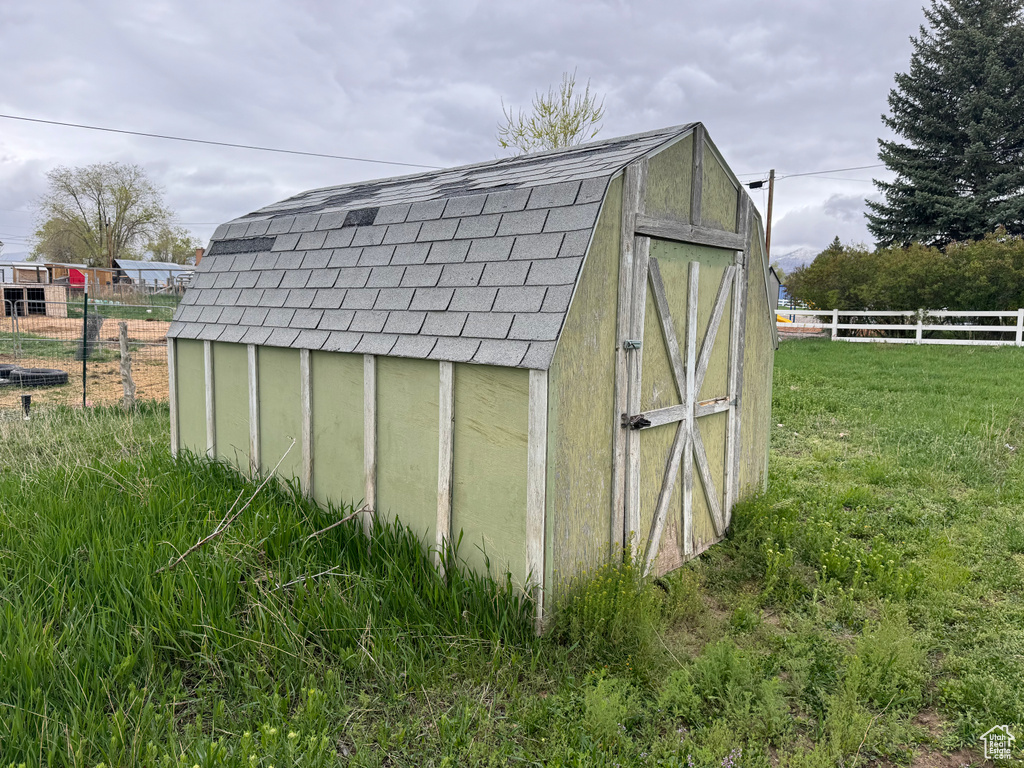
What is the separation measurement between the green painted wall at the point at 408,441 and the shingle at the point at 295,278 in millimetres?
1438

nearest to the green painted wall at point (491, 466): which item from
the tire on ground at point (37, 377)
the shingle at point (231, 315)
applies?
the shingle at point (231, 315)

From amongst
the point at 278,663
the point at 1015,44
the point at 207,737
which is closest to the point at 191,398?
the point at 278,663

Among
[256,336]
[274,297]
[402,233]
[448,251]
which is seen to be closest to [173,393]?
[256,336]

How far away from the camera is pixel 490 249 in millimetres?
4016

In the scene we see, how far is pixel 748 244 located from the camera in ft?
17.6

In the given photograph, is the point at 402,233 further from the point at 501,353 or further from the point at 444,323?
the point at 501,353

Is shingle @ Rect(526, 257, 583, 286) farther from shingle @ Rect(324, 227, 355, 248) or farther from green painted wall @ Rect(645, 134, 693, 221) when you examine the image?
→ shingle @ Rect(324, 227, 355, 248)

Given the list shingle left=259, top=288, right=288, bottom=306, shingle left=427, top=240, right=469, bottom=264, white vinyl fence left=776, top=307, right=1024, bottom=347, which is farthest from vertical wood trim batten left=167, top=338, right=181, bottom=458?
white vinyl fence left=776, top=307, right=1024, bottom=347

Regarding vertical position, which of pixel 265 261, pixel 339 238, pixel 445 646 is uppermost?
pixel 339 238

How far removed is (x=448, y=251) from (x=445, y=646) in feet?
7.87

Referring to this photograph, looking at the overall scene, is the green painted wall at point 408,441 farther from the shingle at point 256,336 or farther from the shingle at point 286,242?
the shingle at point 286,242

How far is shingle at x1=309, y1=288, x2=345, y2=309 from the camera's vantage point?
4859 millimetres

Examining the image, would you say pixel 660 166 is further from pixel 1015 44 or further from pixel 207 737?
pixel 1015 44

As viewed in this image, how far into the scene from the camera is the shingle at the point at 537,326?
3.43m
